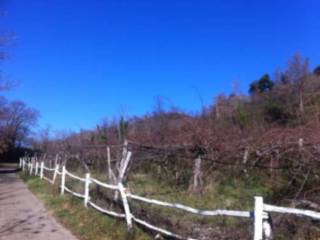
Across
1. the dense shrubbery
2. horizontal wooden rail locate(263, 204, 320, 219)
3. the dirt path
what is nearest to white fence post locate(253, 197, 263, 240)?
horizontal wooden rail locate(263, 204, 320, 219)

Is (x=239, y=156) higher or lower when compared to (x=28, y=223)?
higher

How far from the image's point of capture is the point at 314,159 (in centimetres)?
855

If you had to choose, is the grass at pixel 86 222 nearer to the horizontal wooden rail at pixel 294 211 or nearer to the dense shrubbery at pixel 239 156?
the dense shrubbery at pixel 239 156

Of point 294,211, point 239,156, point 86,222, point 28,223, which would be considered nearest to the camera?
point 294,211

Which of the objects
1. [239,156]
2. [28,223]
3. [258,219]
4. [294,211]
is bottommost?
[28,223]

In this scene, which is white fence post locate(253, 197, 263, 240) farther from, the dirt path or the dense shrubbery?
the dirt path

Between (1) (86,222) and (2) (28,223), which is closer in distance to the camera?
(1) (86,222)

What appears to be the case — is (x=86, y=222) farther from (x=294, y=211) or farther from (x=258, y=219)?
(x=294, y=211)

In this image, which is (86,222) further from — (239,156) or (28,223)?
(239,156)

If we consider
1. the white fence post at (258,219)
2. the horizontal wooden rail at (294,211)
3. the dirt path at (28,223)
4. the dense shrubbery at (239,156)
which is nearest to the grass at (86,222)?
the dirt path at (28,223)

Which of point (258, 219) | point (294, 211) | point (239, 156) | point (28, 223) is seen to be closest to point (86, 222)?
point (28, 223)

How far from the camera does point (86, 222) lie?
802 centimetres

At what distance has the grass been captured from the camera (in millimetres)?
6742

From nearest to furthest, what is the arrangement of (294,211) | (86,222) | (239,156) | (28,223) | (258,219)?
(294,211)
(258,219)
(86,222)
(28,223)
(239,156)
